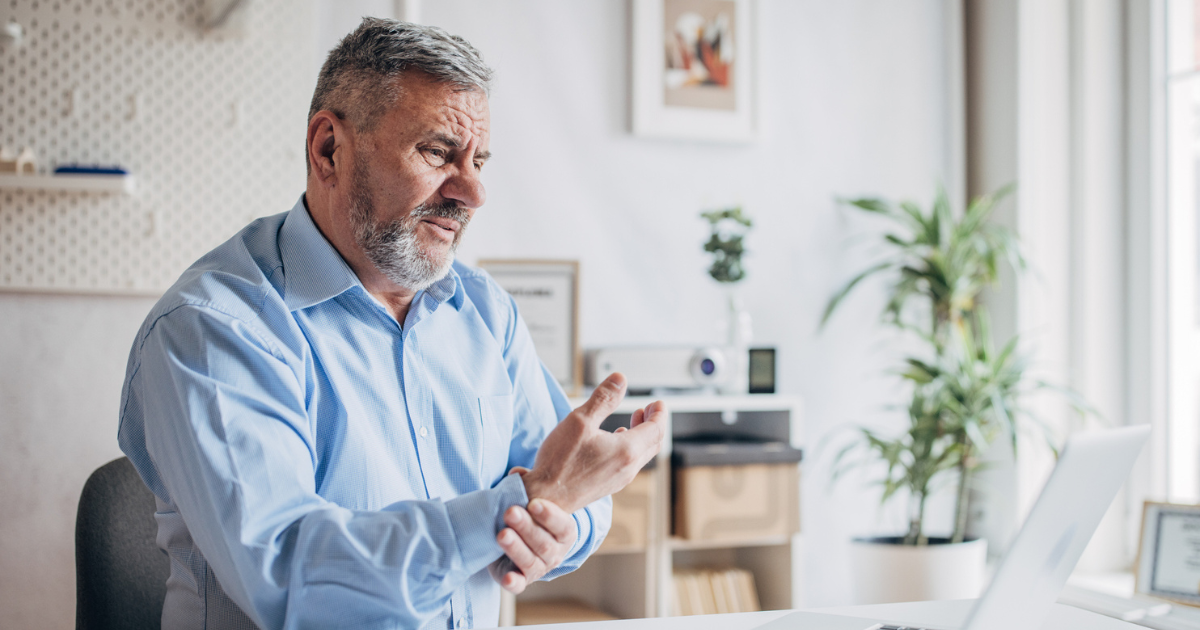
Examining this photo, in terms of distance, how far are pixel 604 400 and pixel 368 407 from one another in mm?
369

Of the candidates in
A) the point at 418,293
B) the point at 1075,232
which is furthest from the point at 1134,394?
the point at 418,293

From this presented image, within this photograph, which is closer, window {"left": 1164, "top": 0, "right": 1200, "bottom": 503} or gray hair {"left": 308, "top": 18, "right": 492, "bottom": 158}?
gray hair {"left": 308, "top": 18, "right": 492, "bottom": 158}

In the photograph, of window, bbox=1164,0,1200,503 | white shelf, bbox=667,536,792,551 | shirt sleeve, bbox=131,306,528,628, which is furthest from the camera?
window, bbox=1164,0,1200,503

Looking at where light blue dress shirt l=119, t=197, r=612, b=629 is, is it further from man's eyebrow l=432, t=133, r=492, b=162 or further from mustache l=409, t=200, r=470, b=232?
man's eyebrow l=432, t=133, r=492, b=162

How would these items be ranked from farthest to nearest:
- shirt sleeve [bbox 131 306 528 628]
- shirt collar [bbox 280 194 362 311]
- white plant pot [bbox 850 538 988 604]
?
white plant pot [bbox 850 538 988 604] < shirt collar [bbox 280 194 362 311] < shirt sleeve [bbox 131 306 528 628]

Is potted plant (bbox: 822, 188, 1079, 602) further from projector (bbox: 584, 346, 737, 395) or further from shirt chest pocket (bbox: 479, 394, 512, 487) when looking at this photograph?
shirt chest pocket (bbox: 479, 394, 512, 487)

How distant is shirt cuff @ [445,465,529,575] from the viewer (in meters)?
0.98

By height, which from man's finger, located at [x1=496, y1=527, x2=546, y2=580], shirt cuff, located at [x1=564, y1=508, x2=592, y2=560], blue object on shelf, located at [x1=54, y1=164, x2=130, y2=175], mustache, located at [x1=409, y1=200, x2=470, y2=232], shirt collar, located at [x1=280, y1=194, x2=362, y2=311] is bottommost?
shirt cuff, located at [x1=564, y1=508, x2=592, y2=560]

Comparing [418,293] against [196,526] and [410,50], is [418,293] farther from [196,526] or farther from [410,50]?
[196,526]

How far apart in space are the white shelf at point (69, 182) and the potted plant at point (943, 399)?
230cm

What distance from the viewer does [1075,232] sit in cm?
318

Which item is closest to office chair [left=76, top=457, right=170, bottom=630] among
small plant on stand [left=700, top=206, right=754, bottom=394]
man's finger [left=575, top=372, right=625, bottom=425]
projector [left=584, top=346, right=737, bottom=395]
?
man's finger [left=575, top=372, right=625, bottom=425]

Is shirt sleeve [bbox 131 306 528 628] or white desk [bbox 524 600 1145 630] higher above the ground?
shirt sleeve [bbox 131 306 528 628]

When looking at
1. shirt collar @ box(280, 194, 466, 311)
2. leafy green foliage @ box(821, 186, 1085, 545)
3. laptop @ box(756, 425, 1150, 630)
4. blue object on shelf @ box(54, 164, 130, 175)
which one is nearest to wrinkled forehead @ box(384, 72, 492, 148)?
shirt collar @ box(280, 194, 466, 311)
